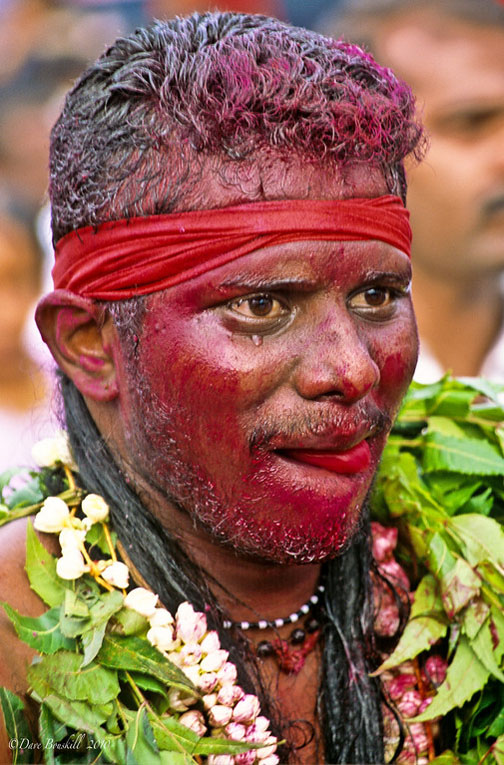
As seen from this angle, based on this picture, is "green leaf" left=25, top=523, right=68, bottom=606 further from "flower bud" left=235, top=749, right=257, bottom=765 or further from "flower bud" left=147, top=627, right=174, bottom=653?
"flower bud" left=235, top=749, right=257, bottom=765

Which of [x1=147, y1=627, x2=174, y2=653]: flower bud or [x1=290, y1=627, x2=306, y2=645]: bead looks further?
[x1=290, y1=627, x2=306, y2=645]: bead

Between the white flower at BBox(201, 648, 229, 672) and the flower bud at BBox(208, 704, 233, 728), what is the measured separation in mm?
84

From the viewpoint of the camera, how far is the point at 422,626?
2.40m

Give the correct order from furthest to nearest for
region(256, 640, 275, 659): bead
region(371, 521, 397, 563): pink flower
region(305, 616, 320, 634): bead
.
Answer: region(371, 521, 397, 563): pink flower, region(305, 616, 320, 634): bead, region(256, 640, 275, 659): bead

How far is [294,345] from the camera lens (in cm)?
206

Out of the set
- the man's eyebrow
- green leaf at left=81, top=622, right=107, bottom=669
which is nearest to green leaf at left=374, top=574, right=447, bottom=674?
green leaf at left=81, top=622, right=107, bottom=669

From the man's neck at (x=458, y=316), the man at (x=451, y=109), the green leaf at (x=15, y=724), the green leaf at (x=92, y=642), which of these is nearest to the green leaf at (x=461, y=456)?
the green leaf at (x=92, y=642)

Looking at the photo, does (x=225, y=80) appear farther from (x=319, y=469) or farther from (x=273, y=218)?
(x=319, y=469)

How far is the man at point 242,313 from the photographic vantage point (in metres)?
2.06

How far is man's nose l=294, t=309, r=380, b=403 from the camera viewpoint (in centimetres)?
202

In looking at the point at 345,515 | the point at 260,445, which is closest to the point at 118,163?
the point at 260,445

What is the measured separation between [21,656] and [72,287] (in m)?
0.87

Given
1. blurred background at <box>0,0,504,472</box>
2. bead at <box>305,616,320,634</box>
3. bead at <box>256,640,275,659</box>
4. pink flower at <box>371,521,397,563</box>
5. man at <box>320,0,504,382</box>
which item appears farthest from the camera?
man at <box>320,0,504,382</box>

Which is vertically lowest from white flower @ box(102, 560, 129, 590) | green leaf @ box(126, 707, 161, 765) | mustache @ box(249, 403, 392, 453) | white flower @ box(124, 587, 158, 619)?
green leaf @ box(126, 707, 161, 765)
